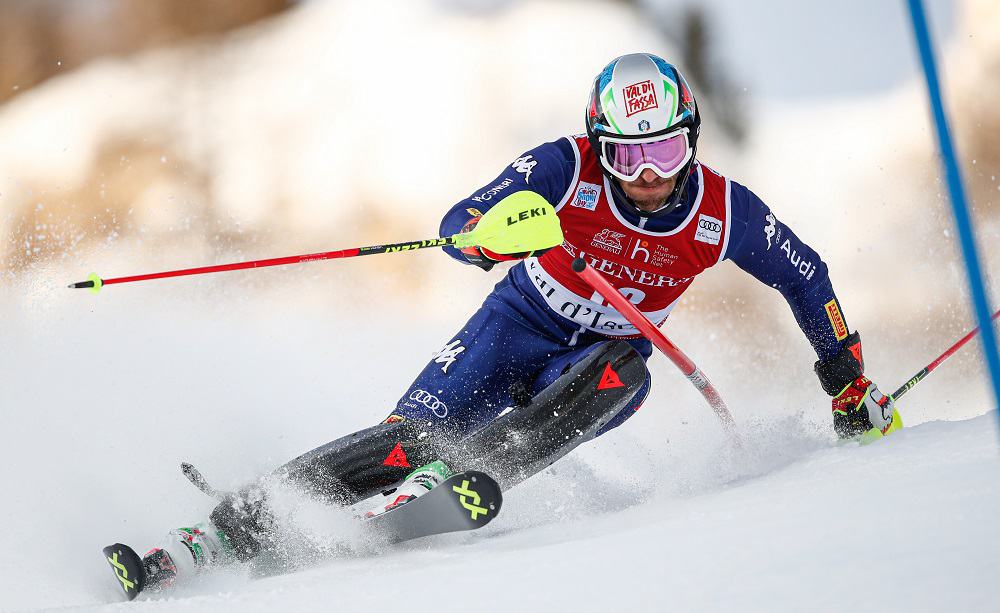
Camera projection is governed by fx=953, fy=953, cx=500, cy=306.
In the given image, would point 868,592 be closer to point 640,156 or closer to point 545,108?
point 640,156

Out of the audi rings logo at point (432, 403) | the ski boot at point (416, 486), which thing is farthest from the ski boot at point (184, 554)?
the audi rings logo at point (432, 403)

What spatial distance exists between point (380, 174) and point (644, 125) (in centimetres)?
478

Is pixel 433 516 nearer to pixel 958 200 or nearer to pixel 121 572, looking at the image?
pixel 121 572

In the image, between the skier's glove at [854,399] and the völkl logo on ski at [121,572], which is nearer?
the völkl logo on ski at [121,572]

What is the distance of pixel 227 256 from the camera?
676 centimetres

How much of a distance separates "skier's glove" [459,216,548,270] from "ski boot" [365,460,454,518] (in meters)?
0.58

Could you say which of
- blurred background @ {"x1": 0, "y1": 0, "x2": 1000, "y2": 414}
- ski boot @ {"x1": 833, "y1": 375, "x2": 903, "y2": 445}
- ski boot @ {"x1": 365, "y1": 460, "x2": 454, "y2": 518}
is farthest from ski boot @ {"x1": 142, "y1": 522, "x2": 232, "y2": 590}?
blurred background @ {"x1": 0, "y1": 0, "x2": 1000, "y2": 414}

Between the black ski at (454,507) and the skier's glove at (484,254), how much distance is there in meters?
0.61

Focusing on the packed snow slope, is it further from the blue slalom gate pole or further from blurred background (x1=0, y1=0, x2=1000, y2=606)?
the blue slalom gate pole

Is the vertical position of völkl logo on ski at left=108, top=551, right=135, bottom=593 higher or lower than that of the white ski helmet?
lower

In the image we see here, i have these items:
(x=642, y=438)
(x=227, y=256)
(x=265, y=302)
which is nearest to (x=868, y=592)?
(x=642, y=438)

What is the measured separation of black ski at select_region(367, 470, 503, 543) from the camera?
2.37 m

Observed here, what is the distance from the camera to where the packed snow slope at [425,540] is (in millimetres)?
1548

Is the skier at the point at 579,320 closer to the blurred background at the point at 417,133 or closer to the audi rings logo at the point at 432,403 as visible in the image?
the audi rings logo at the point at 432,403
